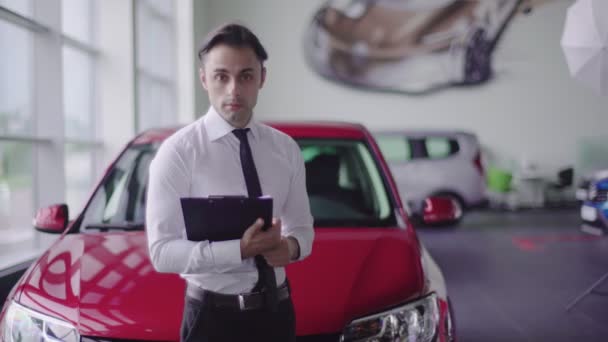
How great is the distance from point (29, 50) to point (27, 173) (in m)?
0.94

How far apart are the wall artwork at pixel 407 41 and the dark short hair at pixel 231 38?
841cm

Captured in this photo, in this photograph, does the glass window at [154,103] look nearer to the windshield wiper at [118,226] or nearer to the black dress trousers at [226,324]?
the windshield wiper at [118,226]

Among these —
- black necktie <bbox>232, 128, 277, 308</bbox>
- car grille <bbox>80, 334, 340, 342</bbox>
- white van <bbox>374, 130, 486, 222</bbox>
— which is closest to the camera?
black necktie <bbox>232, 128, 277, 308</bbox>

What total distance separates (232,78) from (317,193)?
3.38 feet

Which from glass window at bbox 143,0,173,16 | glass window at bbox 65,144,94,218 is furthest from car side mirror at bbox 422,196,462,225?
glass window at bbox 143,0,173,16

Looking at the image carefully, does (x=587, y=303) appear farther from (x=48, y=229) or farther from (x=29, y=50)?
(x=29, y=50)

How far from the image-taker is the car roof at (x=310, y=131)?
80.7 inches

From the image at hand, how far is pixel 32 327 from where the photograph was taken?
4.49 feet

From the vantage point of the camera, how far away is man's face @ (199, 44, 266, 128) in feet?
3.16

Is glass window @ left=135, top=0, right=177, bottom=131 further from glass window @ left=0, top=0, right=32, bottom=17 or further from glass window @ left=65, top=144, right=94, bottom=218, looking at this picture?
glass window @ left=0, top=0, right=32, bottom=17

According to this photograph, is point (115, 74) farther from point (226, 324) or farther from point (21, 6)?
point (226, 324)

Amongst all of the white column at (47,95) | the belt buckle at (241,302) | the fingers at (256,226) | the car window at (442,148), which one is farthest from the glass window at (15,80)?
the car window at (442,148)

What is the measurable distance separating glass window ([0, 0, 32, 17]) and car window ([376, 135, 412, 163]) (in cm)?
439

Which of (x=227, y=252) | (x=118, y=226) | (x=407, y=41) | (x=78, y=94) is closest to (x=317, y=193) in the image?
(x=118, y=226)
